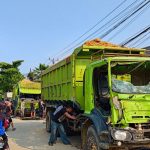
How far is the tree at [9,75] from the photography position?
45.4 meters

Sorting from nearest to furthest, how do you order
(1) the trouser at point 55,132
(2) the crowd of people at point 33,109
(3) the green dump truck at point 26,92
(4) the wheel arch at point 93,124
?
(4) the wheel arch at point 93,124
(1) the trouser at point 55,132
(2) the crowd of people at point 33,109
(3) the green dump truck at point 26,92

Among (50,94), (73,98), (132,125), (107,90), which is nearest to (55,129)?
(73,98)

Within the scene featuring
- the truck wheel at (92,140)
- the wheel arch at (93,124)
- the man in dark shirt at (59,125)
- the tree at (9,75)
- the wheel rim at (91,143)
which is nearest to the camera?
the wheel arch at (93,124)

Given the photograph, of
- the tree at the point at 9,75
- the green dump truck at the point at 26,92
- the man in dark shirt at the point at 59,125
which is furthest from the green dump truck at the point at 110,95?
the tree at the point at 9,75

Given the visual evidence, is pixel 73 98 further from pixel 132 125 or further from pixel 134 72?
pixel 132 125

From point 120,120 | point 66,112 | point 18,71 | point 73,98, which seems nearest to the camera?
point 120,120

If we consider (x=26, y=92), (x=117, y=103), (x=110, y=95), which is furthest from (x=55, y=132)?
(x=26, y=92)

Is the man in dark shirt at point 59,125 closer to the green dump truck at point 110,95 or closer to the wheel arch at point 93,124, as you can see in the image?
the green dump truck at point 110,95

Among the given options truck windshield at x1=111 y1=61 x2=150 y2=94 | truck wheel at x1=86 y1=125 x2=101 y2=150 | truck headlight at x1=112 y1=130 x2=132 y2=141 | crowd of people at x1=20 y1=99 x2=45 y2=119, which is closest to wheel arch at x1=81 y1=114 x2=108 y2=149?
truck wheel at x1=86 y1=125 x2=101 y2=150

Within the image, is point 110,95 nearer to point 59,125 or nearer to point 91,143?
point 91,143

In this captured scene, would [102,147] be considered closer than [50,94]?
Yes

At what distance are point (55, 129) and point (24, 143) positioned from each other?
127 cm

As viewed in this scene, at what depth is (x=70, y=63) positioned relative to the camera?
11.6m

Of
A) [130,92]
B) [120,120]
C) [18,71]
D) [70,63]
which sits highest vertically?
[18,71]
